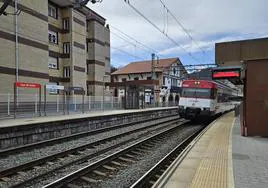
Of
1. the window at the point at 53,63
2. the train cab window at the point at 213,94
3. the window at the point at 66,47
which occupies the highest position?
the window at the point at 66,47

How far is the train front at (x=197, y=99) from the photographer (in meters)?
24.1

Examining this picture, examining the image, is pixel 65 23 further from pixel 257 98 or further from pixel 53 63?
pixel 257 98

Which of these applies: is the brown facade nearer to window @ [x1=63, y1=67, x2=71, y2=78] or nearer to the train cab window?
the train cab window

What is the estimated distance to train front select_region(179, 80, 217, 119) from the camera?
79.2 feet

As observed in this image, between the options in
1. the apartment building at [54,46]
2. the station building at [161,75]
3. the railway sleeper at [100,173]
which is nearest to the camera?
the railway sleeper at [100,173]

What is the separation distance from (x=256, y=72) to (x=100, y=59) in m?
34.5

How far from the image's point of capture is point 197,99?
80.2 ft

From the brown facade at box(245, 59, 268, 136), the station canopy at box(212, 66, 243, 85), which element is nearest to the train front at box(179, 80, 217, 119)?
the station canopy at box(212, 66, 243, 85)

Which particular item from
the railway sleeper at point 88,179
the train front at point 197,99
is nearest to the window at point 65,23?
the train front at point 197,99

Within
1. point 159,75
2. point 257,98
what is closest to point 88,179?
point 257,98

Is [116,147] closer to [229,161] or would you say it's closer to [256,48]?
[229,161]

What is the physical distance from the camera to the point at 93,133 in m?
18.1

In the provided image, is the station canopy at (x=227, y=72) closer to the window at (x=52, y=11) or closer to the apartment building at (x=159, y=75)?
the window at (x=52, y=11)

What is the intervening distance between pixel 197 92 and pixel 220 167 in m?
16.8
